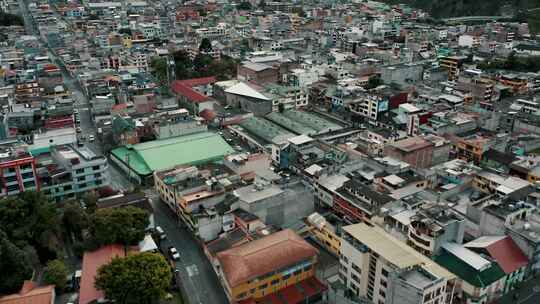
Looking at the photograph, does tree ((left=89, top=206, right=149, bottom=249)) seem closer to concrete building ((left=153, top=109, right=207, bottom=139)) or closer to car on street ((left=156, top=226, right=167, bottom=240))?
car on street ((left=156, top=226, right=167, bottom=240))

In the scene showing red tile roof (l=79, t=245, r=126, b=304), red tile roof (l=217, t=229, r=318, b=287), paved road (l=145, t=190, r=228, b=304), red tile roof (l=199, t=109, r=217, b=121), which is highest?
red tile roof (l=199, t=109, r=217, b=121)

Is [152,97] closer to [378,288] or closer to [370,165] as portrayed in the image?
[370,165]

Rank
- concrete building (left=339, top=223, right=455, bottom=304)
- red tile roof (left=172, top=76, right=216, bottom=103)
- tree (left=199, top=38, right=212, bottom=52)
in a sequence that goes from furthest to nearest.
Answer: tree (left=199, top=38, right=212, bottom=52) → red tile roof (left=172, top=76, right=216, bottom=103) → concrete building (left=339, top=223, right=455, bottom=304)

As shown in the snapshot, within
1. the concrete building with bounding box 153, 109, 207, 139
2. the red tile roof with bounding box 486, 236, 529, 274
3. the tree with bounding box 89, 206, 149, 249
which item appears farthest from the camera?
the concrete building with bounding box 153, 109, 207, 139

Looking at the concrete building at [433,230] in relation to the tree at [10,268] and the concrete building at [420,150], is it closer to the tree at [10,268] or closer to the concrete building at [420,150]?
the concrete building at [420,150]

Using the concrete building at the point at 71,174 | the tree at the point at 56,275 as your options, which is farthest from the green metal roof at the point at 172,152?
the tree at the point at 56,275

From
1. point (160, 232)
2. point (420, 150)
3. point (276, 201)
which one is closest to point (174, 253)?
point (160, 232)

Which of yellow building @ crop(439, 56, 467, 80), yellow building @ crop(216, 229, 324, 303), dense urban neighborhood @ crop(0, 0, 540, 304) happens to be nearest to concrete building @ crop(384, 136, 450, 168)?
dense urban neighborhood @ crop(0, 0, 540, 304)

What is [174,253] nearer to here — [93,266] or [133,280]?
[93,266]
